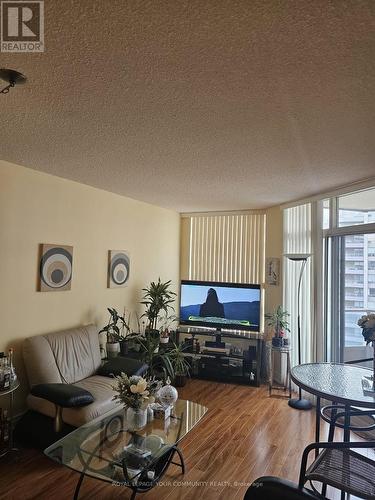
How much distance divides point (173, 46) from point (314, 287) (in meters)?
3.46

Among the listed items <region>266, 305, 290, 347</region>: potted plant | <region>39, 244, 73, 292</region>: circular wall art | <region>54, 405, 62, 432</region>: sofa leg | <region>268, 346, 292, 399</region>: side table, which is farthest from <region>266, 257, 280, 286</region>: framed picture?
<region>54, 405, 62, 432</region>: sofa leg

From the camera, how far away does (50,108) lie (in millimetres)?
1902

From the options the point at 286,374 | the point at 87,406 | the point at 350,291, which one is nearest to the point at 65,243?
the point at 87,406

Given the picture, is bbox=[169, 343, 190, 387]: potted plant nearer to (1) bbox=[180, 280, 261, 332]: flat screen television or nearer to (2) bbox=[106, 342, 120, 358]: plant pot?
(2) bbox=[106, 342, 120, 358]: plant pot

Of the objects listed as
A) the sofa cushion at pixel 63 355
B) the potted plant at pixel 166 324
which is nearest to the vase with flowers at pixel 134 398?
the sofa cushion at pixel 63 355

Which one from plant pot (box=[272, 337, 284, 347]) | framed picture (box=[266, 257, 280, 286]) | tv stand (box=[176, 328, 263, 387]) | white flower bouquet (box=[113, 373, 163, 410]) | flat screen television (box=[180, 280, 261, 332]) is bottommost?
tv stand (box=[176, 328, 263, 387])

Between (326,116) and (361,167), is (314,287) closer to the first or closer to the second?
(361,167)

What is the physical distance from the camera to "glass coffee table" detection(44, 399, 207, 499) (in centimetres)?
199

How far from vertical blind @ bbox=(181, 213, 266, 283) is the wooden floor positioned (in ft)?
6.75

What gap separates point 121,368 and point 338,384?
217cm

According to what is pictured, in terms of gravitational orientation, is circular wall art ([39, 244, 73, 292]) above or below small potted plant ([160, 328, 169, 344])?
above

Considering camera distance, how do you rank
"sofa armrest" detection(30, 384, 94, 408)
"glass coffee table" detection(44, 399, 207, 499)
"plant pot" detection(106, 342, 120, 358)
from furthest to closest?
"plant pot" detection(106, 342, 120, 358), "sofa armrest" detection(30, 384, 94, 408), "glass coffee table" detection(44, 399, 207, 499)

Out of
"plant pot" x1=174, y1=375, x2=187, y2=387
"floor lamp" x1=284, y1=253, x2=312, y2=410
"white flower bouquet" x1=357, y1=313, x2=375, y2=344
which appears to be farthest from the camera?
"plant pot" x1=174, y1=375, x2=187, y2=387

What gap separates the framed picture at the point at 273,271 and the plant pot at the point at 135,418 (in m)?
2.95
